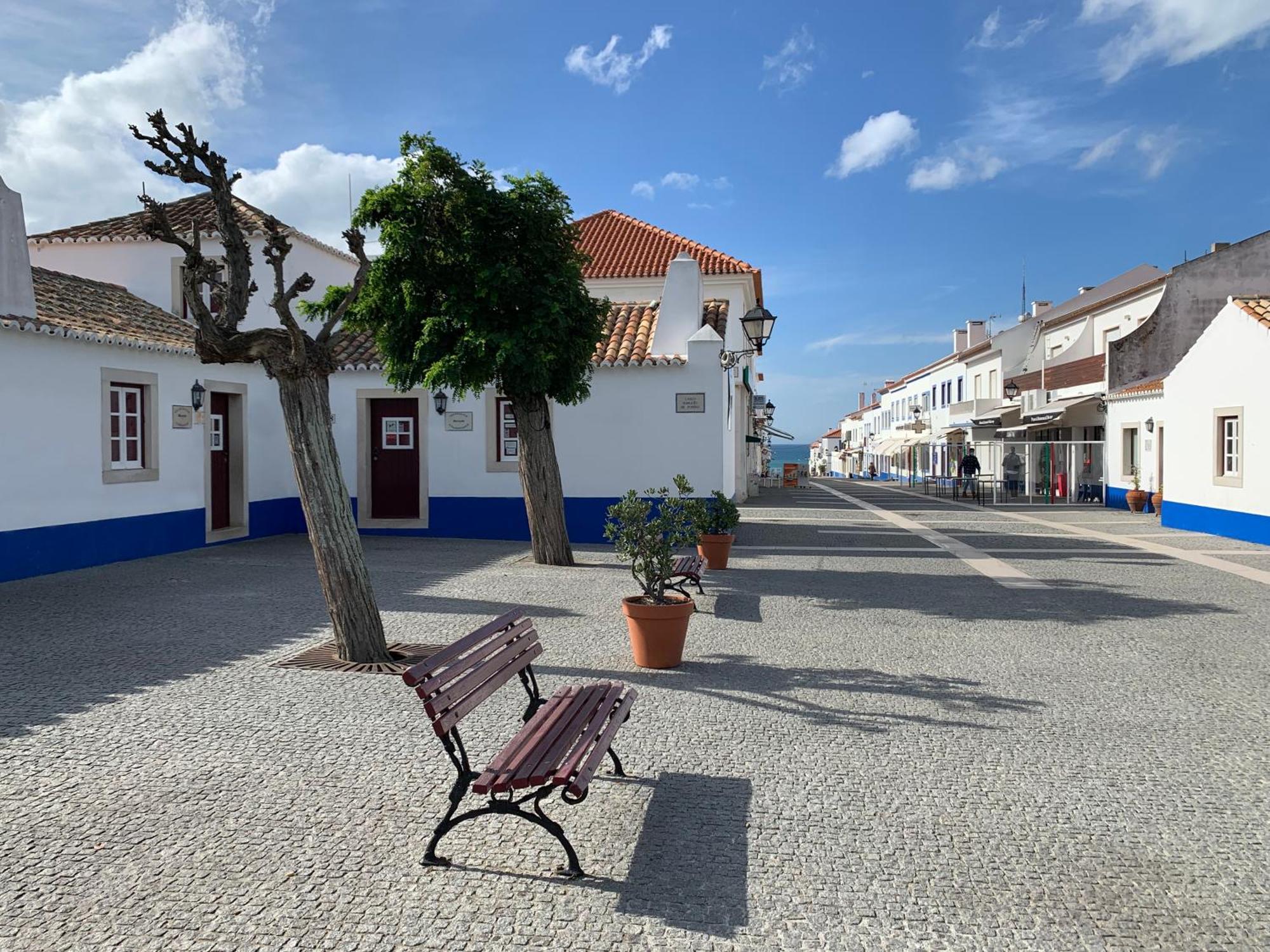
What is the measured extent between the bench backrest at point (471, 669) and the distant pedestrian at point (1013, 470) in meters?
29.8

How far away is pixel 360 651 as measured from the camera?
666 cm

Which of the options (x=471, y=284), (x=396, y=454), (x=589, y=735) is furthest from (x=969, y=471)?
(x=589, y=735)

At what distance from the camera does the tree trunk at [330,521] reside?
6527 millimetres

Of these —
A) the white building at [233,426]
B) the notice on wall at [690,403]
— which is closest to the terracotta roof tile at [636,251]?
the white building at [233,426]

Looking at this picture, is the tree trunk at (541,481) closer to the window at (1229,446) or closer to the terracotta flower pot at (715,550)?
the terracotta flower pot at (715,550)

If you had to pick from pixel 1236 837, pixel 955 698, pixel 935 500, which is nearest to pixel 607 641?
pixel 955 698

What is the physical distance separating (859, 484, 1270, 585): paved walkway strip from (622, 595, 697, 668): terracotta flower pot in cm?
821

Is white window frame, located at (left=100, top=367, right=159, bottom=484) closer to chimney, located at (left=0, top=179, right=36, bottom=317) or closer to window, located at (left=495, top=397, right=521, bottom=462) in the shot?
chimney, located at (left=0, top=179, right=36, bottom=317)

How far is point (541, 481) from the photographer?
464 inches

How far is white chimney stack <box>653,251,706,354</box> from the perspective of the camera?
15508 mm

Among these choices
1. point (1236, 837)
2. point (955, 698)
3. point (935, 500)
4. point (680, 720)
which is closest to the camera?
point (1236, 837)

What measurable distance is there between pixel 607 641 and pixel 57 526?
7.73 m

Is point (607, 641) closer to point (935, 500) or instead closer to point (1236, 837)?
point (1236, 837)

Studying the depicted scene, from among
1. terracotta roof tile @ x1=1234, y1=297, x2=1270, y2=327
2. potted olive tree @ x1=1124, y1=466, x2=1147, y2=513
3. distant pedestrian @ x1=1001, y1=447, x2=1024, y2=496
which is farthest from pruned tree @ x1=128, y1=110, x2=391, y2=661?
distant pedestrian @ x1=1001, y1=447, x2=1024, y2=496
